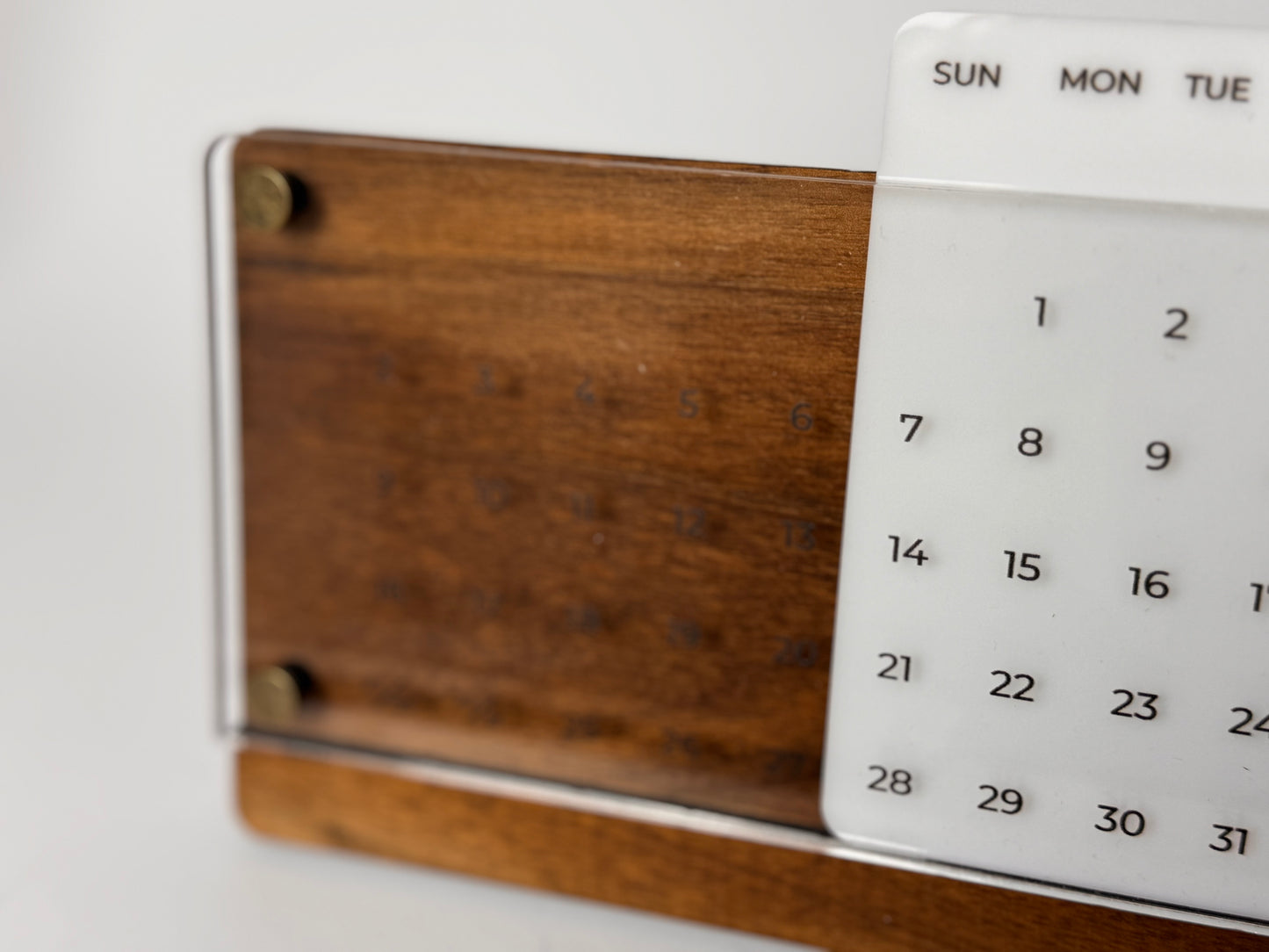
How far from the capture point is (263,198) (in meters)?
0.38

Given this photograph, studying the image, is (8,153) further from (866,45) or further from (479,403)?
(866,45)

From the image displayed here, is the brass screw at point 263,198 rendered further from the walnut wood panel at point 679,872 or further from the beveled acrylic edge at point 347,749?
the walnut wood panel at point 679,872

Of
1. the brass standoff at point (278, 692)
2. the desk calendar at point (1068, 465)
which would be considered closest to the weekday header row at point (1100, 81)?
the desk calendar at point (1068, 465)

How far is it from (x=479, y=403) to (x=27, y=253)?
0.63ft

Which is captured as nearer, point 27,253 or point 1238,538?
point 1238,538

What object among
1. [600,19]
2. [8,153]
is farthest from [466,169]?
[8,153]

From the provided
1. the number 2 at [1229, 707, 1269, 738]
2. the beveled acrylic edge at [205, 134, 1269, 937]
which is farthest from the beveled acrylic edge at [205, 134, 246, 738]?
the number 2 at [1229, 707, 1269, 738]

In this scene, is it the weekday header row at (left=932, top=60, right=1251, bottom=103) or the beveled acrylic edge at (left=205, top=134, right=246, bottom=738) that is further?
the beveled acrylic edge at (left=205, top=134, right=246, bottom=738)

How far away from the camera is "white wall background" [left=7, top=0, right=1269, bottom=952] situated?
1.13 ft

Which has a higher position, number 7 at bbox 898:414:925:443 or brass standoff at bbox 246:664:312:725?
number 7 at bbox 898:414:925:443

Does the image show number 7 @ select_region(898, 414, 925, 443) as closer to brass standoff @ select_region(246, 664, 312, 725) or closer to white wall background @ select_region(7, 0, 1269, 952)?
white wall background @ select_region(7, 0, 1269, 952)

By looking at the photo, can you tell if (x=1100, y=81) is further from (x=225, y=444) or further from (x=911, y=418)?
(x=225, y=444)

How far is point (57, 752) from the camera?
461 millimetres

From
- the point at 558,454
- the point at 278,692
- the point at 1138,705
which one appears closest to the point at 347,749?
the point at 278,692
